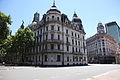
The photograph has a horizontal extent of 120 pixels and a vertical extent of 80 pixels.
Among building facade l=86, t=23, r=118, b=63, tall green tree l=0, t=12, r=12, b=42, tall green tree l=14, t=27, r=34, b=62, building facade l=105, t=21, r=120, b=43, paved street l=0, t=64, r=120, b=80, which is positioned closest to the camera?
paved street l=0, t=64, r=120, b=80

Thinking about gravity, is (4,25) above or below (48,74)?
above

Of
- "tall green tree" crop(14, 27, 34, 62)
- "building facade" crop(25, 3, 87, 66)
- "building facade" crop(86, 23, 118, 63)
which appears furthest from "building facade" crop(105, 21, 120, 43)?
"tall green tree" crop(14, 27, 34, 62)

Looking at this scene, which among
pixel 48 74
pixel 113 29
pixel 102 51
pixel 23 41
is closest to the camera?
pixel 48 74

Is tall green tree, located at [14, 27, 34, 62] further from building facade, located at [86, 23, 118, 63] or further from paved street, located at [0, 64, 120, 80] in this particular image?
building facade, located at [86, 23, 118, 63]

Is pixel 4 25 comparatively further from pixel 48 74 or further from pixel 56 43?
pixel 48 74

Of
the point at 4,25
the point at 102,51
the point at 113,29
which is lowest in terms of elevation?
the point at 102,51

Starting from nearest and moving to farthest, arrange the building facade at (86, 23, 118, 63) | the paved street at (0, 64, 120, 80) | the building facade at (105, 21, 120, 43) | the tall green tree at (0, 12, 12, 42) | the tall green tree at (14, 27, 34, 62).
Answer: the paved street at (0, 64, 120, 80), the tall green tree at (0, 12, 12, 42), the tall green tree at (14, 27, 34, 62), the building facade at (86, 23, 118, 63), the building facade at (105, 21, 120, 43)

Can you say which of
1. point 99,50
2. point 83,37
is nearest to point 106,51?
point 99,50

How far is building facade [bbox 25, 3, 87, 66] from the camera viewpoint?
3745 cm

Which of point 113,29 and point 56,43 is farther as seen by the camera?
point 113,29

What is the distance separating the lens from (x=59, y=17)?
4069cm

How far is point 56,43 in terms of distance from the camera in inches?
1483

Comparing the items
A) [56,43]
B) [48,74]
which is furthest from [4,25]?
[48,74]

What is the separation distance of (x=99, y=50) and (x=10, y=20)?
245 ft
